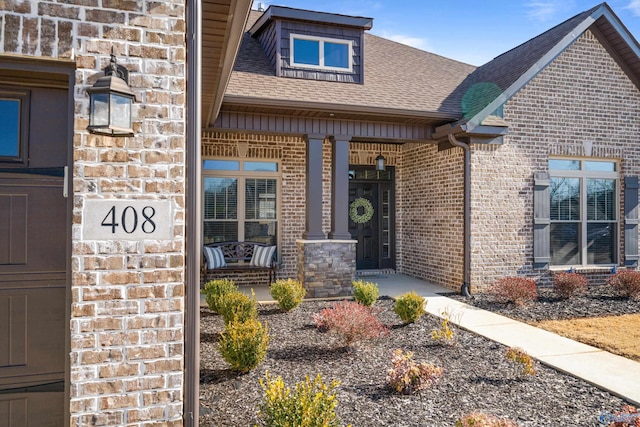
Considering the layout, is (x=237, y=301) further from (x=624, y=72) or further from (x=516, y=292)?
(x=624, y=72)

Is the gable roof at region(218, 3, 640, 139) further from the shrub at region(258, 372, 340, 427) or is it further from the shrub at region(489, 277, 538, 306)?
the shrub at region(258, 372, 340, 427)

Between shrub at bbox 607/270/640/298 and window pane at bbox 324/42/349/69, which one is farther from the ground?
window pane at bbox 324/42/349/69

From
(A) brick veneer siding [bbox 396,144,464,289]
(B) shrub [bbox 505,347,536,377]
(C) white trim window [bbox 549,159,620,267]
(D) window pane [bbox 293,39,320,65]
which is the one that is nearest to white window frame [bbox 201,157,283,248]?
(D) window pane [bbox 293,39,320,65]

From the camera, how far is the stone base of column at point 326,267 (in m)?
7.52

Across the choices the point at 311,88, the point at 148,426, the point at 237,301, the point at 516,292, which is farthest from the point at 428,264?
the point at 148,426

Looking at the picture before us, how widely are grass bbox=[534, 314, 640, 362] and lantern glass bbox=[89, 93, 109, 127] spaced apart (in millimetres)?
5456

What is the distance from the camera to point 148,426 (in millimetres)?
2398

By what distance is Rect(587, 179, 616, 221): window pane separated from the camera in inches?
350

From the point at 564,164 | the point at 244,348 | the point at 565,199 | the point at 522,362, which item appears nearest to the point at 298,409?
the point at 244,348

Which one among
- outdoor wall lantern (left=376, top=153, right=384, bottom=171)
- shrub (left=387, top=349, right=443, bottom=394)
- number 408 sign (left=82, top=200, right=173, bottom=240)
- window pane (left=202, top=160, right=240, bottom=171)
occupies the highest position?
outdoor wall lantern (left=376, top=153, right=384, bottom=171)

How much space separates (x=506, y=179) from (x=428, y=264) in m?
2.42

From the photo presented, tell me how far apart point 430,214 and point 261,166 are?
380cm

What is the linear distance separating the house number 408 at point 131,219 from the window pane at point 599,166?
9144 mm

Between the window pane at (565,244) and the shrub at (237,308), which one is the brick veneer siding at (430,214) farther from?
the shrub at (237,308)
